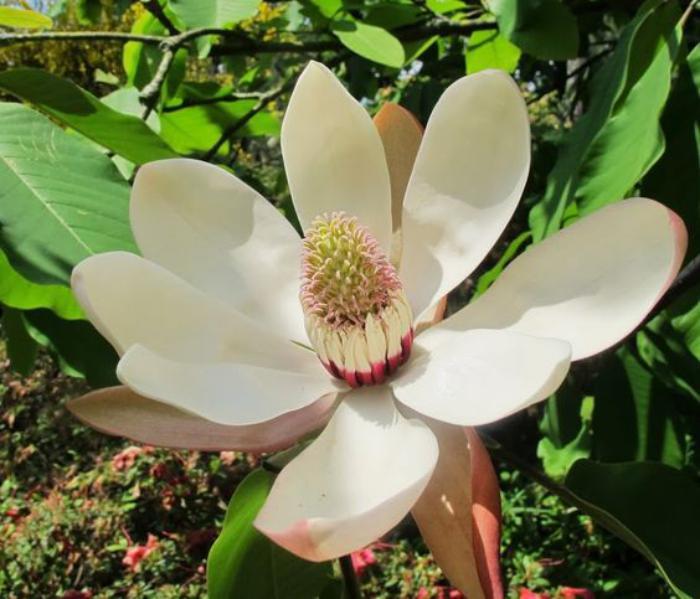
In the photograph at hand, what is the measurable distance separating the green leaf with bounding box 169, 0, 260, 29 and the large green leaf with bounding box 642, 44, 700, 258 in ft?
2.15

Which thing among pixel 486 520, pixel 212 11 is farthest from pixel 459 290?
pixel 486 520

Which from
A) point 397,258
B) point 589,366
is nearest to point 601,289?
point 397,258

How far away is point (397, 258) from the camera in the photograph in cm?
82

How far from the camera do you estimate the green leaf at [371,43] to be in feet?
4.33

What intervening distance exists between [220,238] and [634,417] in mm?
937

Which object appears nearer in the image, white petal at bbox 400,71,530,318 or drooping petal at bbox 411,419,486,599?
drooping petal at bbox 411,419,486,599

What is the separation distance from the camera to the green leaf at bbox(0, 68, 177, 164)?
33.2 inches

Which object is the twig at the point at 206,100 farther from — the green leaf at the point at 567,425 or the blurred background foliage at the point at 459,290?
the green leaf at the point at 567,425

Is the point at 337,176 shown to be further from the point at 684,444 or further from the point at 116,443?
the point at 116,443

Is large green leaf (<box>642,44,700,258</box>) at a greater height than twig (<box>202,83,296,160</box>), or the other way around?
large green leaf (<box>642,44,700,258</box>)

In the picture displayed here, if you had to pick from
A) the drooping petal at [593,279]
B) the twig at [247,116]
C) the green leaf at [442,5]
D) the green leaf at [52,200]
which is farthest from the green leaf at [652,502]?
the green leaf at [442,5]

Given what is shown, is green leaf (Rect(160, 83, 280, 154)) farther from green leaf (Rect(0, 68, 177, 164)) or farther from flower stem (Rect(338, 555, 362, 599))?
flower stem (Rect(338, 555, 362, 599))

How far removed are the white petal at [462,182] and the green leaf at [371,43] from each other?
0.60 m

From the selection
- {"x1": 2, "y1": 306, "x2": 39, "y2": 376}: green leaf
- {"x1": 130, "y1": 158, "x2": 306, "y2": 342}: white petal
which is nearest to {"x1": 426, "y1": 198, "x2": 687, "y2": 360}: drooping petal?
{"x1": 130, "y1": 158, "x2": 306, "y2": 342}: white petal
